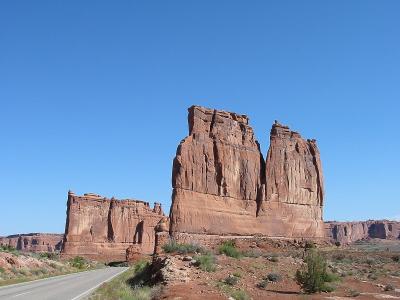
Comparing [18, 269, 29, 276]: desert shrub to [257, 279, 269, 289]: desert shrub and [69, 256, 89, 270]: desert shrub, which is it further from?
[69, 256, 89, 270]: desert shrub

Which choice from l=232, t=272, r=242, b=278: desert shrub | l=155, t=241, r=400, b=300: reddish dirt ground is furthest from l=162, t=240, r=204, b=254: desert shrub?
l=232, t=272, r=242, b=278: desert shrub

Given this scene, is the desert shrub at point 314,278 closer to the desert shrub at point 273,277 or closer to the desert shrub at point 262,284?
the desert shrub at point 273,277

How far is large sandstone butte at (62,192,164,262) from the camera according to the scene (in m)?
107

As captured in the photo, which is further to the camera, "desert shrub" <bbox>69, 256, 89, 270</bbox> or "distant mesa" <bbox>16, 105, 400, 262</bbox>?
"distant mesa" <bbox>16, 105, 400, 262</bbox>

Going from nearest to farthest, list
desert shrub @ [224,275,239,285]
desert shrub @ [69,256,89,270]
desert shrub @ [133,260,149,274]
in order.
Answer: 1. desert shrub @ [224,275,239,285]
2. desert shrub @ [133,260,149,274]
3. desert shrub @ [69,256,89,270]

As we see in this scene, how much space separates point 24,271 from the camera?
3516 centimetres

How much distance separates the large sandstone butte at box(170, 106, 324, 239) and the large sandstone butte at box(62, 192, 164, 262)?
40.6 m

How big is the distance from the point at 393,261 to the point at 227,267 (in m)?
30.7

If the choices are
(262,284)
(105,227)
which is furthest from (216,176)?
(262,284)

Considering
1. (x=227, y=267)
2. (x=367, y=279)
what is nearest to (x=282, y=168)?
(x=367, y=279)

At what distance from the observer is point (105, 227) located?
4498 inches

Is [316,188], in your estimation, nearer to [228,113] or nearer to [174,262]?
[228,113]

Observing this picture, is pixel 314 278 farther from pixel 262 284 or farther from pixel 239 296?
pixel 239 296

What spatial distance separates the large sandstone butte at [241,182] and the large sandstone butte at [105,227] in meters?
40.6
